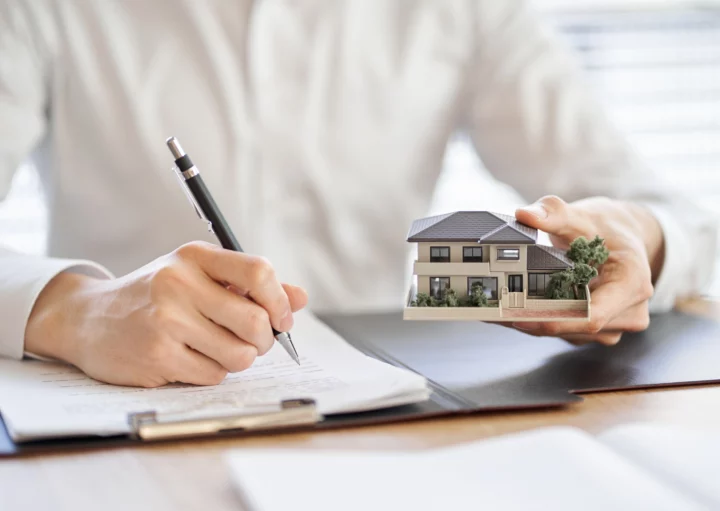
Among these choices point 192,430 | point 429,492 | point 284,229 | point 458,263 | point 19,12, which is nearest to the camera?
point 429,492

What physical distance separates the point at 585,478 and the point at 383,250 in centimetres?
95

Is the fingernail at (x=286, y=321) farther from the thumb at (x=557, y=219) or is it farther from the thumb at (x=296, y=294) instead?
the thumb at (x=557, y=219)

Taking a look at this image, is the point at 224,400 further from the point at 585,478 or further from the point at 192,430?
the point at 585,478

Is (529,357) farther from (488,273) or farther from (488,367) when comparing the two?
(488,273)

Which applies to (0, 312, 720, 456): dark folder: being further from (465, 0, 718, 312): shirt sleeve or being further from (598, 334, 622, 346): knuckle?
(465, 0, 718, 312): shirt sleeve

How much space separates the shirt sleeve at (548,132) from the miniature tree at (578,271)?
1.22 ft

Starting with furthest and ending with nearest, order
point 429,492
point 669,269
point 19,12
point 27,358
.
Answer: point 19,12 → point 669,269 → point 27,358 → point 429,492

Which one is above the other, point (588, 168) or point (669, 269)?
point (588, 168)

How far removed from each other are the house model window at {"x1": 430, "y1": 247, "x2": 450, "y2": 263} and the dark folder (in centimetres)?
11

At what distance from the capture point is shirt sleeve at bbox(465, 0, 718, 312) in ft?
3.87

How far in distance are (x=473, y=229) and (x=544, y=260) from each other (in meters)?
0.07

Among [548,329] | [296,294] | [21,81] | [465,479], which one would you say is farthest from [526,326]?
[21,81]

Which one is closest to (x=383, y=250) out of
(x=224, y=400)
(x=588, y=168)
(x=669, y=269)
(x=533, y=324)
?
(x=588, y=168)

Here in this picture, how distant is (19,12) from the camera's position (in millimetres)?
1248
